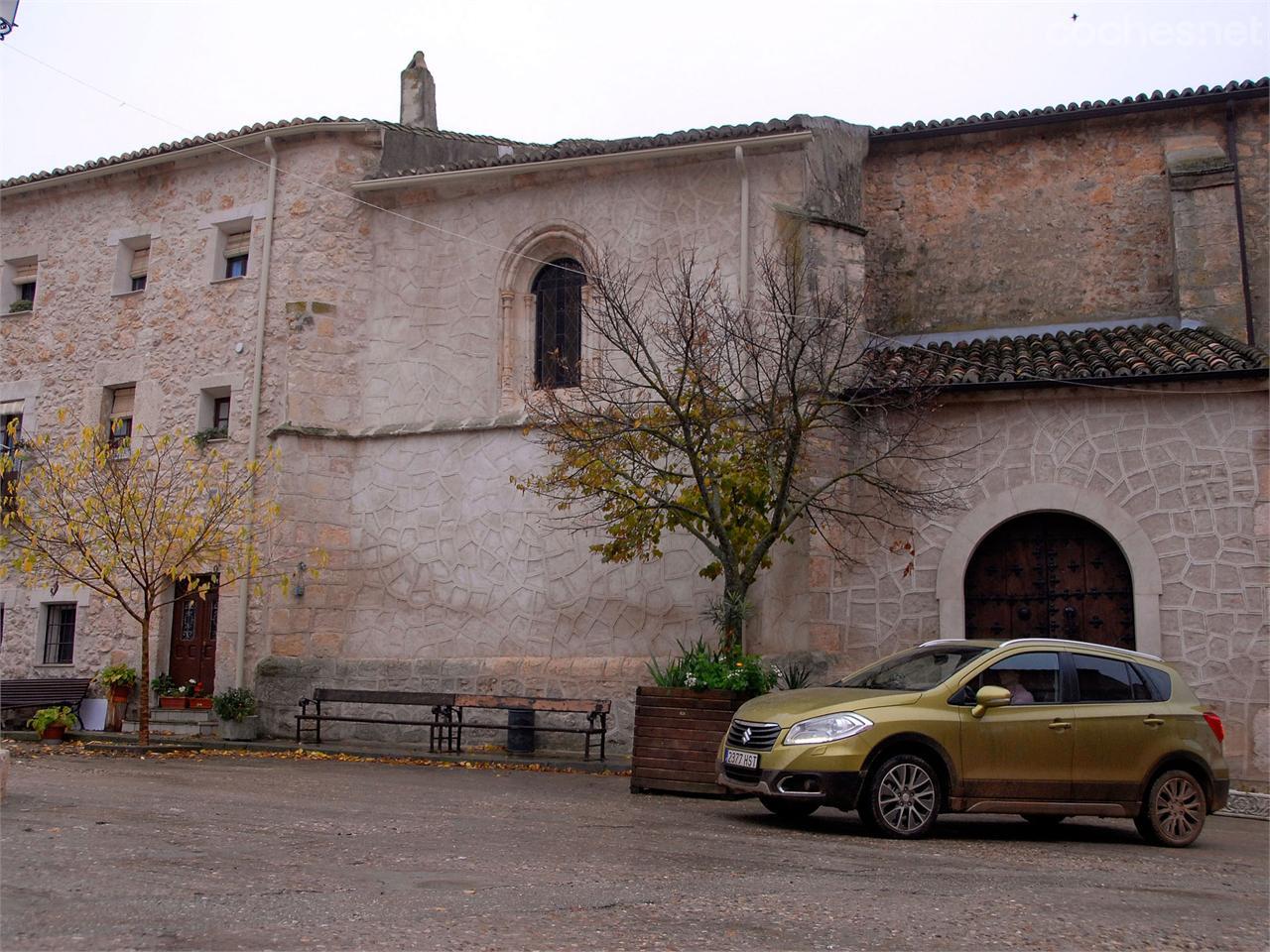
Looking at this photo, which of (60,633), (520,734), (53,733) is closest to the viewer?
(520,734)

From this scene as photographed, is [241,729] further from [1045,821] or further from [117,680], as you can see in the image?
[1045,821]

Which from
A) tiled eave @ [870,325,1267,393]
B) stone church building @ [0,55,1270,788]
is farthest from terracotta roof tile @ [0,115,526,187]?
tiled eave @ [870,325,1267,393]

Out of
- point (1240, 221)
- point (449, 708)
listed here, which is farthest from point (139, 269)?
point (1240, 221)

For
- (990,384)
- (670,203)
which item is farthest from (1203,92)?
(670,203)

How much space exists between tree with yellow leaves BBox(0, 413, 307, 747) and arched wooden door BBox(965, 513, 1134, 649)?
9.56m

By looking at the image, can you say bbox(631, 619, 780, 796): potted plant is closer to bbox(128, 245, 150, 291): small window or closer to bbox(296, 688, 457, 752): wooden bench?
bbox(296, 688, 457, 752): wooden bench

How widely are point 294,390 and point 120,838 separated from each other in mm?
12397

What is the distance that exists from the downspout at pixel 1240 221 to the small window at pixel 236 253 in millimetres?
14704

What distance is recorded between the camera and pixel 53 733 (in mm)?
18906

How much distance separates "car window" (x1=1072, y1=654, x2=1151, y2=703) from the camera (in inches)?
427

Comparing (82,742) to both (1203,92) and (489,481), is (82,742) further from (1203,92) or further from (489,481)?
(1203,92)

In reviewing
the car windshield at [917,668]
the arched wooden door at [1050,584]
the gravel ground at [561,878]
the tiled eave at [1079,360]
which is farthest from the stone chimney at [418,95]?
the car windshield at [917,668]

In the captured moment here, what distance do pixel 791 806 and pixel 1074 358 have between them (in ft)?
28.4

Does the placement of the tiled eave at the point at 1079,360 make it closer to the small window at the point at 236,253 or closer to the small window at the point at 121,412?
the small window at the point at 236,253
